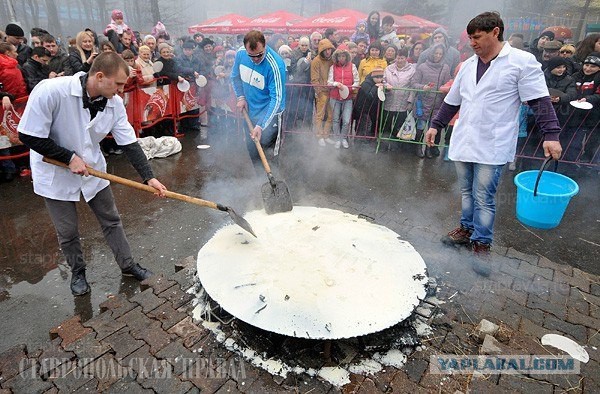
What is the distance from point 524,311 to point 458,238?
1.06m

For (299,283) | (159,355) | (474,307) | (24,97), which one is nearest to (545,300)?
(474,307)

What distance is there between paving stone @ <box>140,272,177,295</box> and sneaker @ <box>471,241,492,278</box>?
8.84 ft

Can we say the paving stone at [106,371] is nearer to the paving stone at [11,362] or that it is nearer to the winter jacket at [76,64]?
the paving stone at [11,362]

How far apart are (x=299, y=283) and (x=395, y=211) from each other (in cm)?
277

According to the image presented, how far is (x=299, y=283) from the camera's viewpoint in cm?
255

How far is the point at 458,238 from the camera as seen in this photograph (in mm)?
3838

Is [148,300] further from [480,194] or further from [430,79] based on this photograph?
[430,79]

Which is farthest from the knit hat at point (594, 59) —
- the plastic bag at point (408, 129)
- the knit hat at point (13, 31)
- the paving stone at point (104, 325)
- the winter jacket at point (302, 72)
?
the knit hat at point (13, 31)

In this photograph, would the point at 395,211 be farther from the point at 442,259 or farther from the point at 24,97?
the point at 24,97

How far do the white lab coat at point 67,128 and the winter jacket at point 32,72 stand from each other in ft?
12.3

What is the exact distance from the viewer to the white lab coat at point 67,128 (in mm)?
2647

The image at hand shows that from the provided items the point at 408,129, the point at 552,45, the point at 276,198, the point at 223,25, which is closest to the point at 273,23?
the point at 223,25

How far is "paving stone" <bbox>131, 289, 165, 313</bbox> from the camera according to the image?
9.04ft

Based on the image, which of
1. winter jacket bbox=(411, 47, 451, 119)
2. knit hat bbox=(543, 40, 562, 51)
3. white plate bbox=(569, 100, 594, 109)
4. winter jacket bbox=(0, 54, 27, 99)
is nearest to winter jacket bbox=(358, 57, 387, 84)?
winter jacket bbox=(411, 47, 451, 119)
